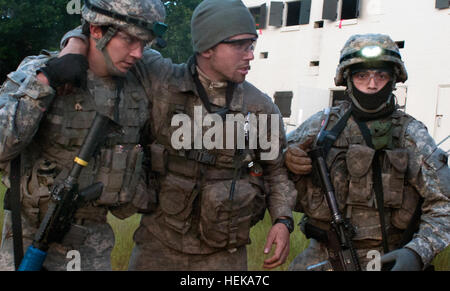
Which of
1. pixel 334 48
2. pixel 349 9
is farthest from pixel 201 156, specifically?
pixel 349 9

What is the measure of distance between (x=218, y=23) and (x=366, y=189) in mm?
1538

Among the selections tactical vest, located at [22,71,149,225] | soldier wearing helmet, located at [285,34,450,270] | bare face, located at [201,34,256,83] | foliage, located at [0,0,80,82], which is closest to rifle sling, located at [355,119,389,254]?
soldier wearing helmet, located at [285,34,450,270]

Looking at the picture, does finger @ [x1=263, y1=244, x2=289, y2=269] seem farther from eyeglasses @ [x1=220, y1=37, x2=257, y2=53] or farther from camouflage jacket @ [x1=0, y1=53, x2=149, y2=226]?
eyeglasses @ [x1=220, y1=37, x2=257, y2=53]

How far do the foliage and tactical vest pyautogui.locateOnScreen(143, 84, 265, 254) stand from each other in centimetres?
2211

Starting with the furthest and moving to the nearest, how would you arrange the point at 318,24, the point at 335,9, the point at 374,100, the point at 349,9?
the point at 318,24 < the point at 349,9 < the point at 335,9 < the point at 374,100

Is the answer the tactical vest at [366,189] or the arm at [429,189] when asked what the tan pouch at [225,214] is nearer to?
the tactical vest at [366,189]

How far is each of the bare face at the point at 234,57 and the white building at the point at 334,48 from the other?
Result: 14.2 metres

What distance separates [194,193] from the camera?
3.33m

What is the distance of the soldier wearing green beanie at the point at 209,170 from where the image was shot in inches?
130

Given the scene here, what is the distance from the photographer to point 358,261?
11.2 feet

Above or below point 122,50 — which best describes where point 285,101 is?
above

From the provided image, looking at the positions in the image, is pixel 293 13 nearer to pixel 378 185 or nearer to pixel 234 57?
pixel 378 185

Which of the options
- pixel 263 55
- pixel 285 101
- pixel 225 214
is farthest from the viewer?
pixel 263 55
